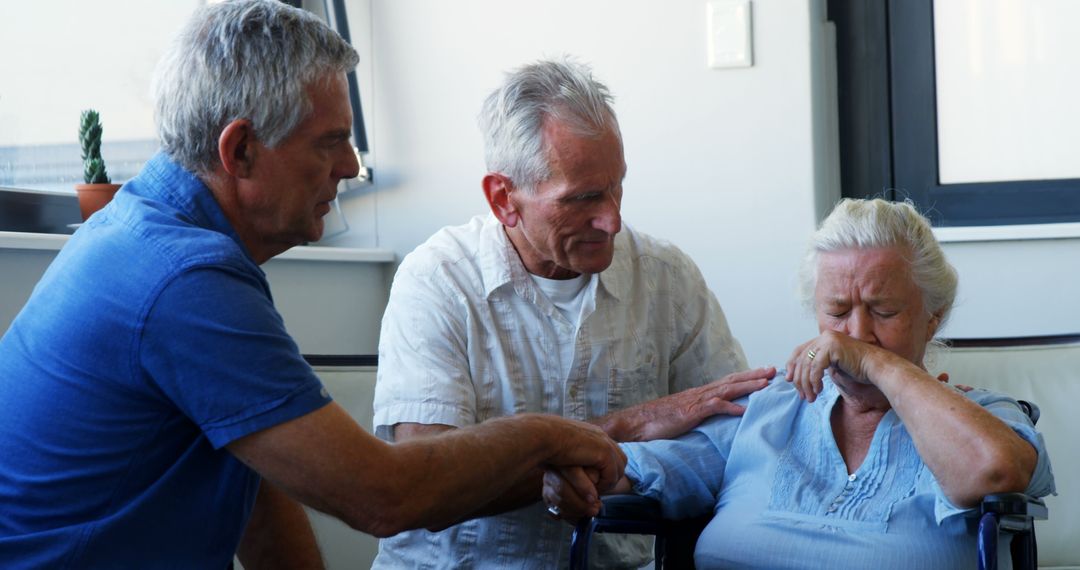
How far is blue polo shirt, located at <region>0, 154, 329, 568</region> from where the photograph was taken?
4.06 feet

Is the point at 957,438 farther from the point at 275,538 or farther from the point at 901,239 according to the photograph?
the point at 275,538

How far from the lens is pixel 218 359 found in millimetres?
1233

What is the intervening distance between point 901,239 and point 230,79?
3.55 ft

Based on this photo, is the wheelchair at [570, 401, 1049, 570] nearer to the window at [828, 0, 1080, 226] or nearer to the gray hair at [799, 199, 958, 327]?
the gray hair at [799, 199, 958, 327]

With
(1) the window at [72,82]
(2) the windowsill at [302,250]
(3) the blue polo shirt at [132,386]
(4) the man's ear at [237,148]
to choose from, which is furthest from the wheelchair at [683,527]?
(1) the window at [72,82]

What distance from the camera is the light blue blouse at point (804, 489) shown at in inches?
67.8

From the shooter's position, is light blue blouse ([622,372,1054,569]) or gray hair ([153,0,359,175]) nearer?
gray hair ([153,0,359,175])

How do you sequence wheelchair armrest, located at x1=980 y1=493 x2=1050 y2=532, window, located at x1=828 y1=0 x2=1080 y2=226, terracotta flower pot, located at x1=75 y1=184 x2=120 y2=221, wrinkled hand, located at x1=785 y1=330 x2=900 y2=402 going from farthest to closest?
window, located at x1=828 y1=0 x2=1080 y2=226 < terracotta flower pot, located at x1=75 y1=184 x2=120 y2=221 < wrinkled hand, located at x1=785 y1=330 x2=900 y2=402 < wheelchair armrest, located at x1=980 y1=493 x2=1050 y2=532

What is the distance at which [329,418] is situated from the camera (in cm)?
129

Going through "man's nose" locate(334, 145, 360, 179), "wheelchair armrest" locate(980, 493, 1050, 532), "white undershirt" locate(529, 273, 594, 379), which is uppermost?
"man's nose" locate(334, 145, 360, 179)

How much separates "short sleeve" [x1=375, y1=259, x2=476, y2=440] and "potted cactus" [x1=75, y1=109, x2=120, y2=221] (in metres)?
0.65

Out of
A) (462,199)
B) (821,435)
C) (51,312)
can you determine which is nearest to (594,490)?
(821,435)

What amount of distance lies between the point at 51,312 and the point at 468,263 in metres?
0.85

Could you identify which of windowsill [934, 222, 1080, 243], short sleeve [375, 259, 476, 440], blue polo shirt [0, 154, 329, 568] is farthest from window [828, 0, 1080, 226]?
blue polo shirt [0, 154, 329, 568]
